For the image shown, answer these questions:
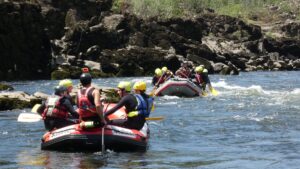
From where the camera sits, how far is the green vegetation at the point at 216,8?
135750 millimetres

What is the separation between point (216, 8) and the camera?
6816 inches

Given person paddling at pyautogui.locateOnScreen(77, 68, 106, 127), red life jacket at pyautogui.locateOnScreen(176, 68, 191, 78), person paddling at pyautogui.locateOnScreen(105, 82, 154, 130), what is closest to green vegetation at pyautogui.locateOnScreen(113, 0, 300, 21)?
red life jacket at pyautogui.locateOnScreen(176, 68, 191, 78)

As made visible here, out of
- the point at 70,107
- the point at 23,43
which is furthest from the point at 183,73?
the point at 23,43

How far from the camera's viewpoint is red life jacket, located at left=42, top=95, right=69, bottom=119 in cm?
1435

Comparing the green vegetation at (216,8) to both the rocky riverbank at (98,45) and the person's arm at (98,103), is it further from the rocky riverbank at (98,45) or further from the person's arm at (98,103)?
the person's arm at (98,103)

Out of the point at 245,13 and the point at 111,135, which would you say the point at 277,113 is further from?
the point at 245,13

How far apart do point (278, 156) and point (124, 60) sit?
4890 cm

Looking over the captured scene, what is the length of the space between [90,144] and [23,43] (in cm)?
4611

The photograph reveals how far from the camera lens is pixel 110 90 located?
2809 cm

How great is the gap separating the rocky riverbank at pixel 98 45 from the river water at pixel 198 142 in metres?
32.2

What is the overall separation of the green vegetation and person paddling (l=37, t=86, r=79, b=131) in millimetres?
111892

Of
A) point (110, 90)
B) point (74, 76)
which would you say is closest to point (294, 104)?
point (110, 90)

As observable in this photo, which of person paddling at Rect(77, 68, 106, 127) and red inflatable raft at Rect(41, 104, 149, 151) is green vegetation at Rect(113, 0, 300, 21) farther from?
person paddling at Rect(77, 68, 106, 127)

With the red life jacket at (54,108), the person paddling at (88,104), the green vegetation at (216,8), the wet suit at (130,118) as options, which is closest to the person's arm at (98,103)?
the person paddling at (88,104)
